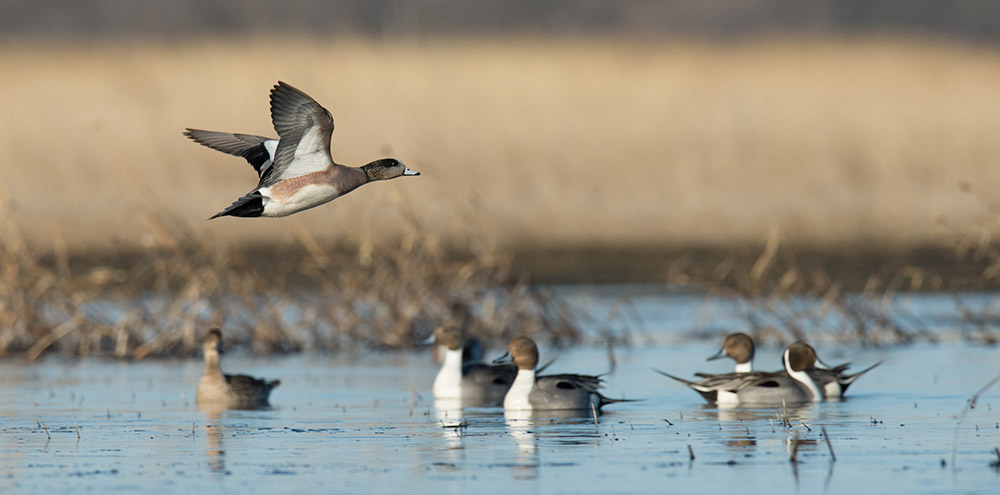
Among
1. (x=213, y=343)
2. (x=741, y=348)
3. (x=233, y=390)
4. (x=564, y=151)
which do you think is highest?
(x=564, y=151)

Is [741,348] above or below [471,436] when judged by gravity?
above

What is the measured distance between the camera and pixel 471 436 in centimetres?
847

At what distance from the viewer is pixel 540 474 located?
7125 millimetres

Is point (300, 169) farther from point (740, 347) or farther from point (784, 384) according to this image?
point (740, 347)

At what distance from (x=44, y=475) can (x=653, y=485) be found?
2.60 m

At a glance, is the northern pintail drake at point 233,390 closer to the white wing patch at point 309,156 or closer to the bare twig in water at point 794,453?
the white wing patch at point 309,156

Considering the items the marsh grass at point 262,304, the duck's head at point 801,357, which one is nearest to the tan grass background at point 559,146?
the marsh grass at point 262,304

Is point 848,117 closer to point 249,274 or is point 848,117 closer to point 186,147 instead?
point 186,147

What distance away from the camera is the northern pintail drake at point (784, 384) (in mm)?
9797

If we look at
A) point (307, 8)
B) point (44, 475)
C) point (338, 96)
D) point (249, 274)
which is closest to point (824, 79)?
point (338, 96)

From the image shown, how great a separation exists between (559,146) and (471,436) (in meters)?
11.9

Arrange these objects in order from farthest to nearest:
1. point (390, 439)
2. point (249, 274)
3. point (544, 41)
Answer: point (544, 41)
point (249, 274)
point (390, 439)

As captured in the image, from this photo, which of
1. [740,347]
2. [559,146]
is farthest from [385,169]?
[559,146]

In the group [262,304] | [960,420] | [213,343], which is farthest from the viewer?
[262,304]
